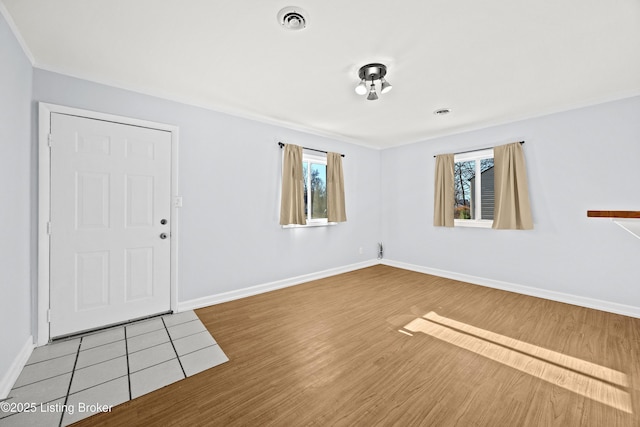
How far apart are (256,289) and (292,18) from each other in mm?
3204

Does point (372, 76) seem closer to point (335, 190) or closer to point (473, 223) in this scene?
point (335, 190)

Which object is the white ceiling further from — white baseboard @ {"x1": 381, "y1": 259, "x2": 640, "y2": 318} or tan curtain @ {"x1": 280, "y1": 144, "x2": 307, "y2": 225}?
white baseboard @ {"x1": 381, "y1": 259, "x2": 640, "y2": 318}

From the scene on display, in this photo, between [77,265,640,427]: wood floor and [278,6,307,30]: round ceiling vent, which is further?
[278,6,307,30]: round ceiling vent

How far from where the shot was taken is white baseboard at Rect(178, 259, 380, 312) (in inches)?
123

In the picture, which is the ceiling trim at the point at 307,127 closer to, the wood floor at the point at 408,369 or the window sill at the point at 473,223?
the window sill at the point at 473,223

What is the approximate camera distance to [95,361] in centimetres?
205

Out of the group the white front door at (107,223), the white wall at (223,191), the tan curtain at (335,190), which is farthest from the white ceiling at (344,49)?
the tan curtain at (335,190)

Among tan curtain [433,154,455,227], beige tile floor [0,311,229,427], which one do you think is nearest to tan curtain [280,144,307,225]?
beige tile floor [0,311,229,427]

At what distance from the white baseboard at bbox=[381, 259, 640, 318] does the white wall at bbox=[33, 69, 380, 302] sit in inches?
88.1

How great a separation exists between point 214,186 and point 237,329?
5.84ft

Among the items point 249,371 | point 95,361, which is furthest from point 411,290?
point 95,361

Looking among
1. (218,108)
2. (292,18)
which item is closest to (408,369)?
(292,18)

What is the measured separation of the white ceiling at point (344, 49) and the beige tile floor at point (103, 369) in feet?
8.48

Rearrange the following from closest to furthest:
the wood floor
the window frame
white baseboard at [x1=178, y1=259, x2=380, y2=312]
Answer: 1. the wood floor
2. white baseboard at [x1=178, y1=259, x2=380, y2=312]
3. the window frame
